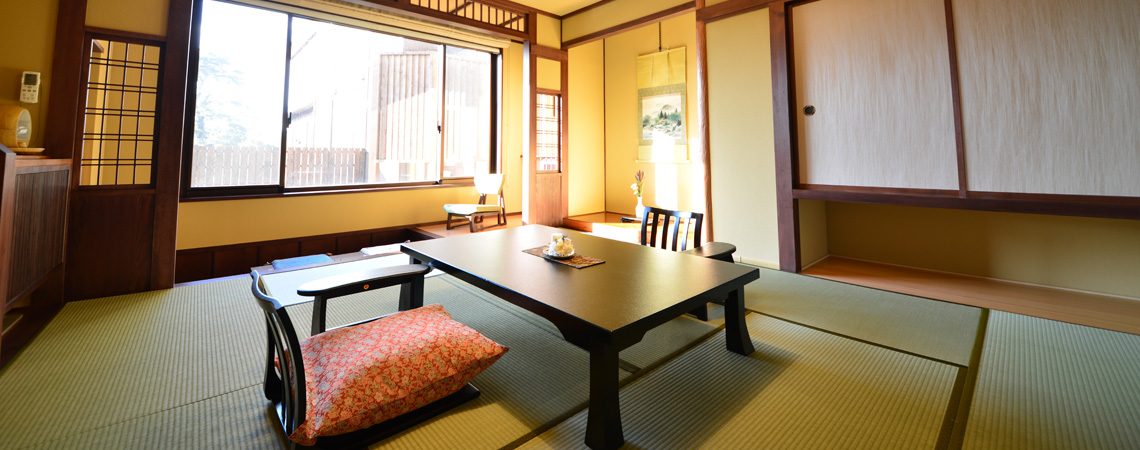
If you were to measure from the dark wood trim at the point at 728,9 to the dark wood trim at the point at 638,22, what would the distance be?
150 millimetres

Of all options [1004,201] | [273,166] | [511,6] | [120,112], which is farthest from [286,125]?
[1004,201]

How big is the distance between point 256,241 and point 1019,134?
597cm

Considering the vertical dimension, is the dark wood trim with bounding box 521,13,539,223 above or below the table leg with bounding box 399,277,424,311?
above

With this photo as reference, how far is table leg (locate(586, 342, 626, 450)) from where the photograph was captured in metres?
1.33

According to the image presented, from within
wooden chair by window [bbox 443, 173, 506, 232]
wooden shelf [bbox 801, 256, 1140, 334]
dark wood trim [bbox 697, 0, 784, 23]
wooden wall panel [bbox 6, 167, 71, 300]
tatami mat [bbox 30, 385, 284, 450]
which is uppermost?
dark wood trim [bbox 697, 0, 784, 23]

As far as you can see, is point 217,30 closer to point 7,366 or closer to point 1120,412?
point 7,366

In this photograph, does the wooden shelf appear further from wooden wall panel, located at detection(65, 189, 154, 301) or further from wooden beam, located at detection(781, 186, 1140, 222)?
wooden wall panel, located at detection(65, 189, 154, 301)

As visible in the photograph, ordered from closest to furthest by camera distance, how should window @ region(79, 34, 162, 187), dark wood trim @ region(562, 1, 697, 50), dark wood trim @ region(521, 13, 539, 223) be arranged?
1. window @ region(79, 34, 162, 187)
2. dark wood trim @ region(562, 1, 697, 50)
3. dark wood trim @ region(521, 13, 539, 223)

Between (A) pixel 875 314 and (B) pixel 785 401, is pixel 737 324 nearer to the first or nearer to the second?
(B) pixel 785 401

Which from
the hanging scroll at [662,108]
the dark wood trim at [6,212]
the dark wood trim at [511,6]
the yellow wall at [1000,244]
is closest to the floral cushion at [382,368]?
the dark wood trim at [6,212]

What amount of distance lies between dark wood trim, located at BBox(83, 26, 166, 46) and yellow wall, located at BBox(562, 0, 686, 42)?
397 centimetres

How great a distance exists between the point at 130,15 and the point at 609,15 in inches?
163

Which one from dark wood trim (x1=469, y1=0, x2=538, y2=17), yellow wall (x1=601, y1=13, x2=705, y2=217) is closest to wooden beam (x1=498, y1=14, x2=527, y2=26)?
dark wood trim (x1=469, y1=0, x2=538, y2=17)

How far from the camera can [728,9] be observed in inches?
144
